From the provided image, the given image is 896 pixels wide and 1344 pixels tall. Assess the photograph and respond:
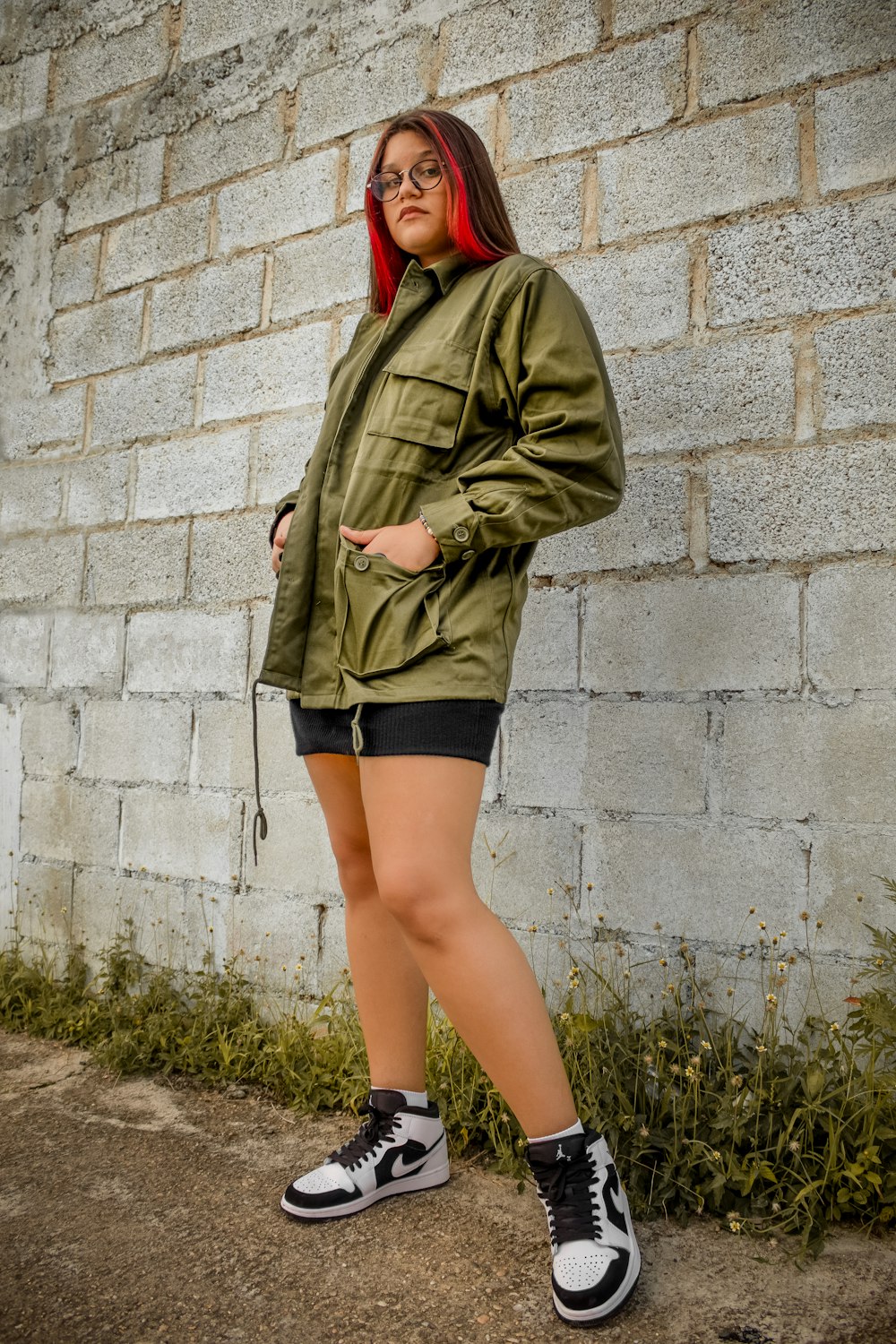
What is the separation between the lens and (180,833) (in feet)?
9.92

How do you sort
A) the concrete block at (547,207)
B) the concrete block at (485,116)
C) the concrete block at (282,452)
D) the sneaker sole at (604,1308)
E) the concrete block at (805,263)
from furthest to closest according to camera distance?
the concrete block at (282,452) → the concrete block at (485,116) → the concrete block at (547,207) → the concrete block at (805,263) → the sneaker sole at (604,1308)

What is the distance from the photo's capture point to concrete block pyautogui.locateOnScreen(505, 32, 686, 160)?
234 cm

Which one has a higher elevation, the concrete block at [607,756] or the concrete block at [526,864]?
the concrete block at [607,756]

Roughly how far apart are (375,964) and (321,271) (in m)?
1.95

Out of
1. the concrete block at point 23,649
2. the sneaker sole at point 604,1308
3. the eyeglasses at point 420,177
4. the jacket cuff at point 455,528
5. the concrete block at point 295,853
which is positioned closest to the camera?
the sneaker sole at point 604,1308

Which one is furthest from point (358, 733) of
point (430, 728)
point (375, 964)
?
point (375, 964)

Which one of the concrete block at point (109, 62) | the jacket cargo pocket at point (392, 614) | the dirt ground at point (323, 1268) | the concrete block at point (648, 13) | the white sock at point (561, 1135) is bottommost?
the dirt ground at point (323, 1268)

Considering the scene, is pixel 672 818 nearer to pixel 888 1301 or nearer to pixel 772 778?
pixel 772 778

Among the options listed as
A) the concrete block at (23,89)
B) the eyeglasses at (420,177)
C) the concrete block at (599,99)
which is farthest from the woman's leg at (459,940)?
the concrete block at (23,89)

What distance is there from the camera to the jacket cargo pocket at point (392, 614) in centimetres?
161

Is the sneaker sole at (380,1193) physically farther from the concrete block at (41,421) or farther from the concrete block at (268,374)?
the concrete block at (41,421)

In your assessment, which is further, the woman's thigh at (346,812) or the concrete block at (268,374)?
the concrete block at (268,374)

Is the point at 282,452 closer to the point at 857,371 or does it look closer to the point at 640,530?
the point at 640,530

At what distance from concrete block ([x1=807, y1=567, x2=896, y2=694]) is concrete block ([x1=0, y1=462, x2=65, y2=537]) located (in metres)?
2.48
